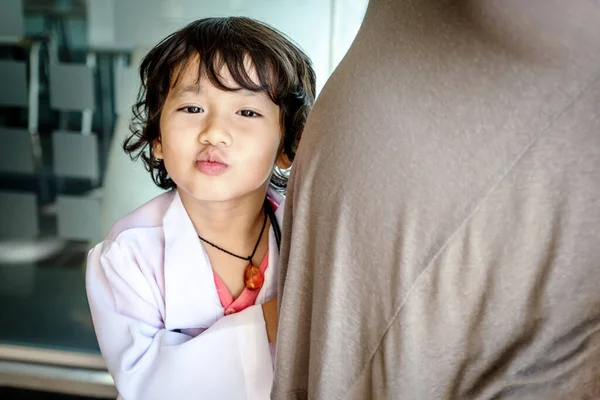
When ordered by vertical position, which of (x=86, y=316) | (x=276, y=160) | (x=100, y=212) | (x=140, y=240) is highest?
(x=276, y=160)

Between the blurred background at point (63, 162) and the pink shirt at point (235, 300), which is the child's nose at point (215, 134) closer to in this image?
the pink shirt at point (235, 300)

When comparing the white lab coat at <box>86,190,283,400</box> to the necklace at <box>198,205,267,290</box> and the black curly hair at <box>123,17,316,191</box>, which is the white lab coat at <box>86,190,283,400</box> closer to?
the necklace at <box>198,205,267,290</box>

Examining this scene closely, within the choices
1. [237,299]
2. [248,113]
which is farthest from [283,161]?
[237,299]

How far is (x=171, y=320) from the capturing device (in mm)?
889

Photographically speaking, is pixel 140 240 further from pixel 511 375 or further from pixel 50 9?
pixel 50 9

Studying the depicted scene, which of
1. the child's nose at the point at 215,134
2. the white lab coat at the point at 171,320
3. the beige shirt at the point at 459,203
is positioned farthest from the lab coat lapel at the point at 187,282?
the beige shirt at the point at 459,203

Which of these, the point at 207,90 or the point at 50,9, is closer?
the point at 207,90

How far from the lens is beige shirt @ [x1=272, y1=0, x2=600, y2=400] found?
0.46 metres

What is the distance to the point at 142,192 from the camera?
1.63 meters

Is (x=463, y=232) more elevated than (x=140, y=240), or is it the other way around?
(x=463, y=232)

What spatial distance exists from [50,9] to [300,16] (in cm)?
98

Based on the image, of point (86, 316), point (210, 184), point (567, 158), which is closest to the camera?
point (567, 158)

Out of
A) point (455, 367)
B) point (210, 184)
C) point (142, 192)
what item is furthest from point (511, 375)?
point (142, 192)

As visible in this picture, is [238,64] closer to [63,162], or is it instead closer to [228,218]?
[228,218]
